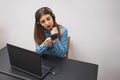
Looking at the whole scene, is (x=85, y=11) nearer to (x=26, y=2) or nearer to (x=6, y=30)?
(x=26, y=2)

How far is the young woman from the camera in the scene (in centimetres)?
186

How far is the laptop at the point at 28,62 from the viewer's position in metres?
1.47

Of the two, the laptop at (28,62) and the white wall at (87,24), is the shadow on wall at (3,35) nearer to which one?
the white wall at (87,24)

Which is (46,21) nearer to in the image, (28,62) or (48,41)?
(48,41)

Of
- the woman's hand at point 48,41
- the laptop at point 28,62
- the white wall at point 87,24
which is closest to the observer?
the laptop at point 28,62

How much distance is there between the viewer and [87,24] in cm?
233

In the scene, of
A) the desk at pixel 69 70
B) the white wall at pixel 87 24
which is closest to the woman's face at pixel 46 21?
the desk at pixel 69 70

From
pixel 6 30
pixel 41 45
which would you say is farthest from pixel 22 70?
pixel 6 30

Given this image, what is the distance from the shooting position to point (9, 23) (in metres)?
2.80

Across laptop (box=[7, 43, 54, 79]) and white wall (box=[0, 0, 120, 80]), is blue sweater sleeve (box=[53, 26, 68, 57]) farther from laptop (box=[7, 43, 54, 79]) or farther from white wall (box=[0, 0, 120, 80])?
white wall (box=[0, 0, 120, 80])

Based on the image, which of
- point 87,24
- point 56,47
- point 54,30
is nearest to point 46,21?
point 54,30

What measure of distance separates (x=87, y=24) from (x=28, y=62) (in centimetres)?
106

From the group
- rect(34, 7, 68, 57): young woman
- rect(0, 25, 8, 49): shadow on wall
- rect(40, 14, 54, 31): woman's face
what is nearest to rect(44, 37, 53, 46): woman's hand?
rect(34, 7, 68, 57): young woman

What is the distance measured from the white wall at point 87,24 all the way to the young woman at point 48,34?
45 centimetres
